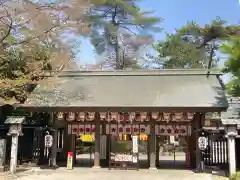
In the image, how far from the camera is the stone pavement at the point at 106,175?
15341 millimetres

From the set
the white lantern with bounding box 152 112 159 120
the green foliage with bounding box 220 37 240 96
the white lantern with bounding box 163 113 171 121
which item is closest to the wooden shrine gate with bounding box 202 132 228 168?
the white lantern with bounding box 163 113 171 121

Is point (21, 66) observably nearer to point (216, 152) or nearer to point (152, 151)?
point (152, 151)

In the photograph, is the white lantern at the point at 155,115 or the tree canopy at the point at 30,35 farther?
the white lantern at the point at 155,115

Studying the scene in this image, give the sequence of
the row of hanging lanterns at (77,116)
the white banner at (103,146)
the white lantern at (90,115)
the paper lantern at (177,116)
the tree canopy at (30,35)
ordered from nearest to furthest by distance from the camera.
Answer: the tree canopy at (30,35) < the paper lantern at (177,116) < the white lantern at (90,115) < the row of hanging lanterns at (77,116) < the white banner at (103,146)

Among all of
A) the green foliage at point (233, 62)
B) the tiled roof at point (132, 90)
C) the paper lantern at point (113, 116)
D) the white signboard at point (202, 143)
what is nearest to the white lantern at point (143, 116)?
the tiled roof at point (132, 90)

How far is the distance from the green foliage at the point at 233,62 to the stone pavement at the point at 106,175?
410cm

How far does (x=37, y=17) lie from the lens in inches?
572

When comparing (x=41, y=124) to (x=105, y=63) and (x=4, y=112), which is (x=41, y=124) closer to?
(x=4, y=112)

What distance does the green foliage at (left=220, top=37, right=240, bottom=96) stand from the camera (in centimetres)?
1460

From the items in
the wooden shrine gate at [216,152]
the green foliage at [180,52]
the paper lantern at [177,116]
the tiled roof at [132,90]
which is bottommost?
the wooden shrine gate at [216,152]

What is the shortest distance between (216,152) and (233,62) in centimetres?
573

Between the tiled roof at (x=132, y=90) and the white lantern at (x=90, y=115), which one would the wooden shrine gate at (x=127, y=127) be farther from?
the tiled roof at (x=132, y=90)

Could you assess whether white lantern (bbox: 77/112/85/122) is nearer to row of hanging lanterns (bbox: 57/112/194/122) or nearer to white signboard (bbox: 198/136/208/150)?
row of hanging lanterns (bbox: 57/112/194/122)

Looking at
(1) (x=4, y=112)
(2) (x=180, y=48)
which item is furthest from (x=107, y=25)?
(1) (x=4, y=112)
